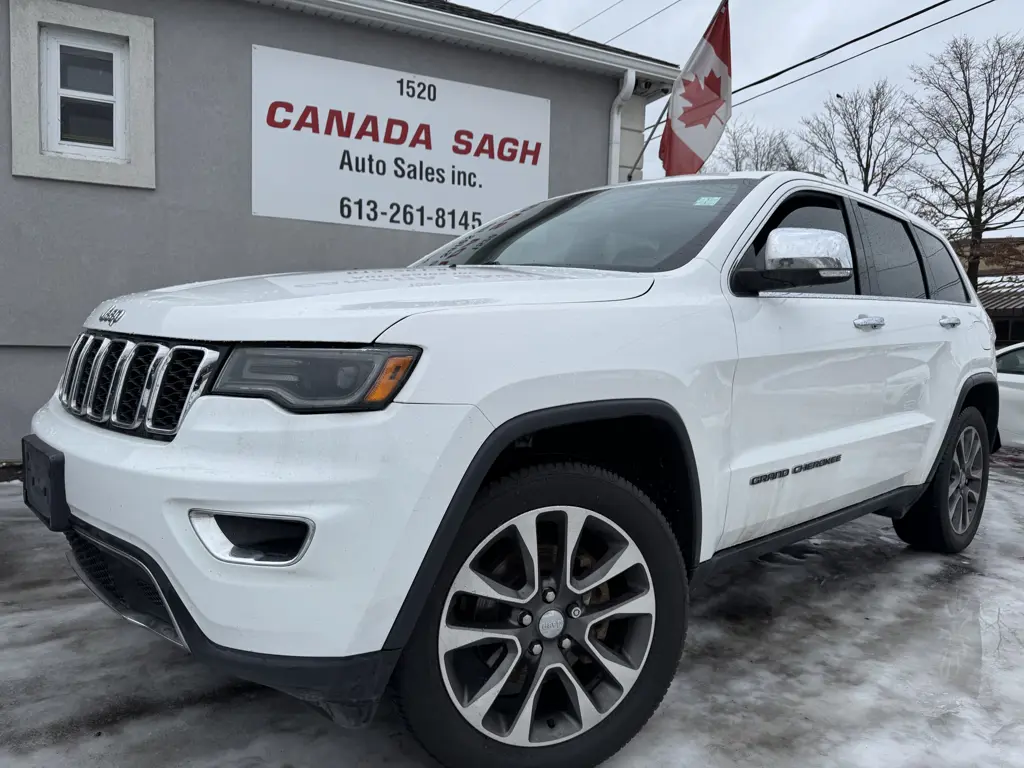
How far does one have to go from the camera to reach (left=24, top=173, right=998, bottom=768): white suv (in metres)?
1.69

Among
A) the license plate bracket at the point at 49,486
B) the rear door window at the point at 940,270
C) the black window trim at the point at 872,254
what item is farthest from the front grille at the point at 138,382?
the rear door window at the point at 940,270

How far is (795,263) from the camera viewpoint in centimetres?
249

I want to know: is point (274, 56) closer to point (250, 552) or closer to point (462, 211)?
point (462, 211)

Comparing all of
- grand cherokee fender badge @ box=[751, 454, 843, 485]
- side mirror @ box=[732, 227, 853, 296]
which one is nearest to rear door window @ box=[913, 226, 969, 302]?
grand cherokee fender badge @ box=[751, 454, 843, 485]

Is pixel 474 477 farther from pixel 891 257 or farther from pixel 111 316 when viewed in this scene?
pixel 891 257

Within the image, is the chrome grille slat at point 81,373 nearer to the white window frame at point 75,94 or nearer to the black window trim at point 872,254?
the black window trim at point 872,254

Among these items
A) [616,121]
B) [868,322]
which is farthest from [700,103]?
[868,322]

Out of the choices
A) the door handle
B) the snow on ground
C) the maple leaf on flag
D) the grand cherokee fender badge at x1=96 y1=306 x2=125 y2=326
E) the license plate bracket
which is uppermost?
the maple leaf on flag

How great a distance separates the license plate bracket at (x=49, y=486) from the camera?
205 cm

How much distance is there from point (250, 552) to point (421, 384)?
1.67 feet

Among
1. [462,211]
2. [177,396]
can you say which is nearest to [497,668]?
[177,396]

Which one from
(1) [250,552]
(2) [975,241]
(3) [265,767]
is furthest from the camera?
(2) [975,241]

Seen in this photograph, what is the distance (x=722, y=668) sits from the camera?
2.82 meters

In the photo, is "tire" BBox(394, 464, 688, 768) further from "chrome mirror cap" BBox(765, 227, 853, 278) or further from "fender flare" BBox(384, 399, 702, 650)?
"chrome mirror cap" BBox(765, 227, 853, 278)
